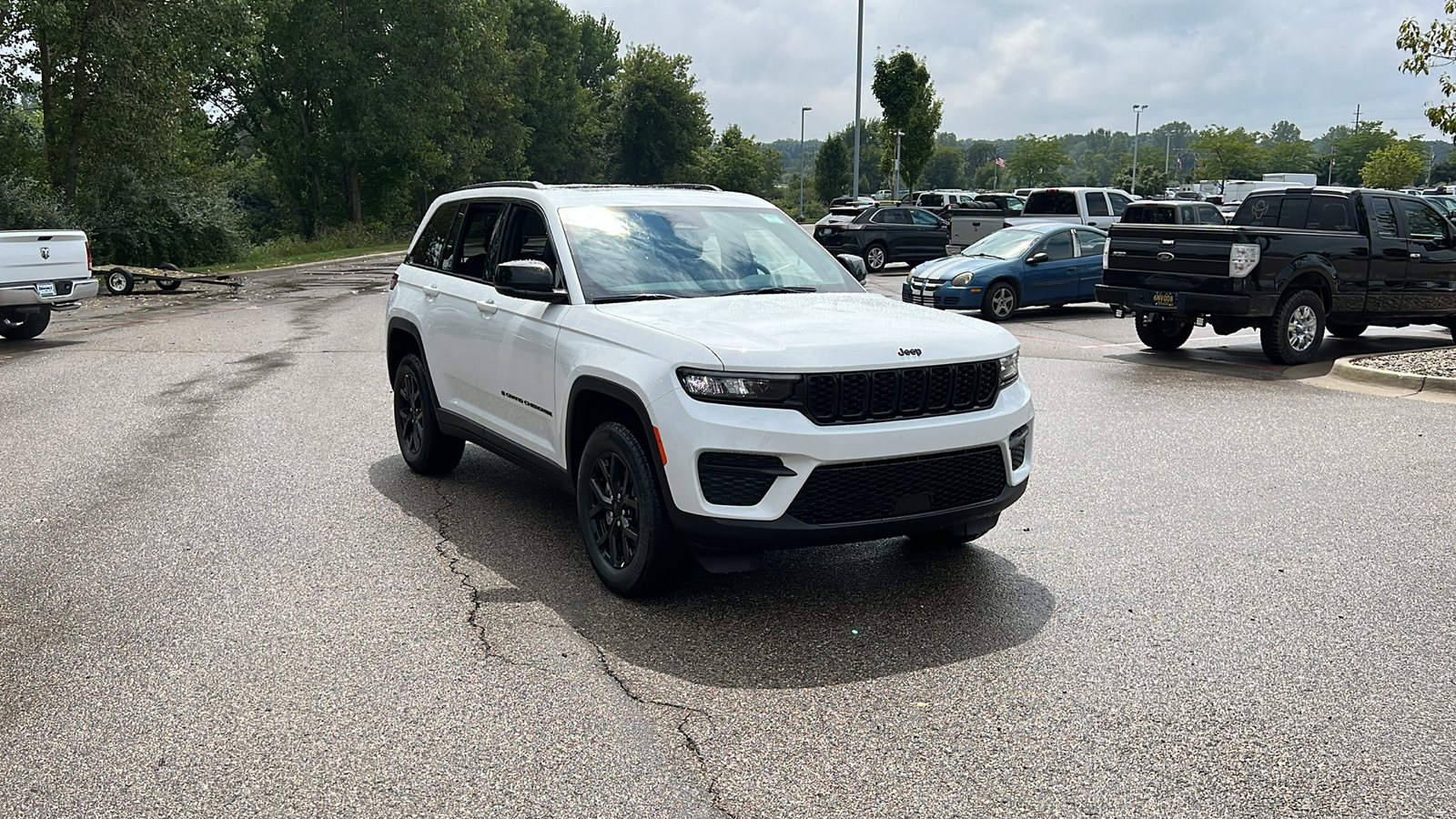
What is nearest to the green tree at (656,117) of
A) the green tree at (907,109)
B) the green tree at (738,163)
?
the green tree at (738,163)

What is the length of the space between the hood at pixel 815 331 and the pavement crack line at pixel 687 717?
1.25m

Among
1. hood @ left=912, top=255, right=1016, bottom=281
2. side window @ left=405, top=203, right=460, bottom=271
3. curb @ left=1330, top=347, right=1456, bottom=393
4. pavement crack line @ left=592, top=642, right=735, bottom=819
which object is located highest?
side window @ left=405, top=203, right=460, bottom=271

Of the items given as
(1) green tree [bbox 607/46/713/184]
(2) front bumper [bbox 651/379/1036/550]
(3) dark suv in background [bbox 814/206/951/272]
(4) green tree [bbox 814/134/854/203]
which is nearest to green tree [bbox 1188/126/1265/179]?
(4) green tree [bbox 814/134/854/203]

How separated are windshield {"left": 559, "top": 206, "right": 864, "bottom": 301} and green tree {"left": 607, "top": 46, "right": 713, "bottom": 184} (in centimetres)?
8368

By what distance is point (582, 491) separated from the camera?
5750 mm

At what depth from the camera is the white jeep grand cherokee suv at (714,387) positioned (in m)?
5.00

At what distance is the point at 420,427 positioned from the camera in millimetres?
7980

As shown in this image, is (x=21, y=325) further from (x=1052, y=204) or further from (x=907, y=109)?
(x=907, y=109)

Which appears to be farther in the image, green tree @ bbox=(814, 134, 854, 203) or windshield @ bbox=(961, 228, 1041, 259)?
green tree @ bbox=(814, 134, 854, 203)

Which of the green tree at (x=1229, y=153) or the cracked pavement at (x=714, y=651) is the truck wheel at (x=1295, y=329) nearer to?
the cracked pavement at (x=714, y=651)

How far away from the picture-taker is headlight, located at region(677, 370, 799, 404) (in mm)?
4988

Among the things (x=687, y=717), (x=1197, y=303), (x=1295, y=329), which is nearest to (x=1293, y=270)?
(x=1295, y=329)

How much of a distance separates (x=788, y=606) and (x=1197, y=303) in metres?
9.71

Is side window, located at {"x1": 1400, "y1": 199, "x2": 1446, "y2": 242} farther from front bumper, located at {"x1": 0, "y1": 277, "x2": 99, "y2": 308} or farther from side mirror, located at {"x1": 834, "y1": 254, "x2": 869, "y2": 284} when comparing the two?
front bumper, located at {"x1": 0, "y1": 277, "x2": 99, "y2": 308}
